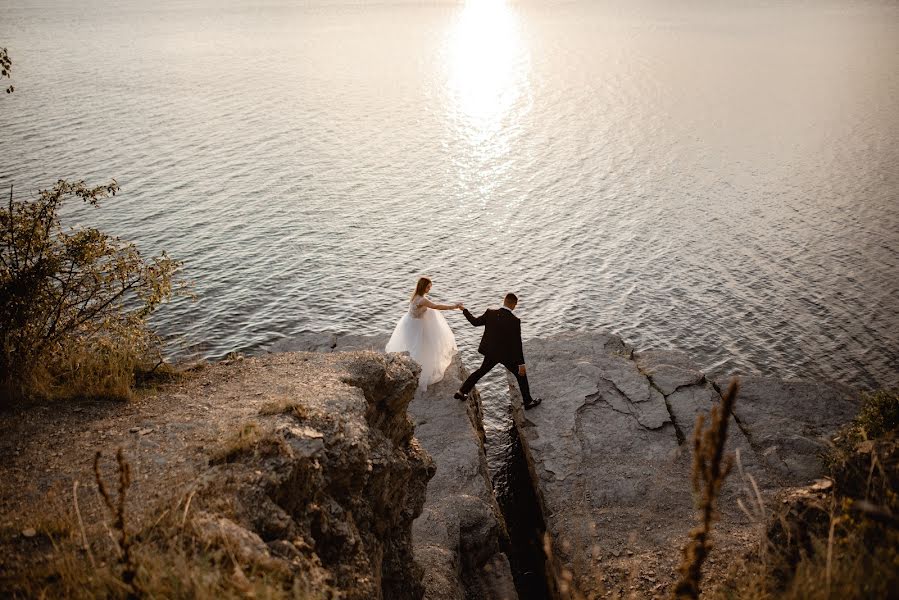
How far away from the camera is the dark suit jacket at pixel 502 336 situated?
14125 mm

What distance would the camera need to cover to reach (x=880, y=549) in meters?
4.63

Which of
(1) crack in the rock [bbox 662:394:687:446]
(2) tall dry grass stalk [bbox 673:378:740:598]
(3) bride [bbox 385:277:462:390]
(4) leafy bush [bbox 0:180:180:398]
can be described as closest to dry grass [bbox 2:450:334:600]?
(2) tall dry grass stalk [bbox 673:378:740:598]

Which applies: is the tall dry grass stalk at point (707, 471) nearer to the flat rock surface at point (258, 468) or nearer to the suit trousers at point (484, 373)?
the flat rock surface at point (258, 468)

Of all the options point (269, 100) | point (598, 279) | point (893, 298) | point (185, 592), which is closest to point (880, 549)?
point (185, 592)

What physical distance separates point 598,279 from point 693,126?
77.6 ft

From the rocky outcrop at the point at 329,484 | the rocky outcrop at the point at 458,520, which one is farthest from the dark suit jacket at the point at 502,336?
the rocky outcrop at the point at 329,484

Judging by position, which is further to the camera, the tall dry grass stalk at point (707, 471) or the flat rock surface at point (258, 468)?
the flat rock surface at point (258, 468)

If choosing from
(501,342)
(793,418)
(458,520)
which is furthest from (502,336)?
(793,418)

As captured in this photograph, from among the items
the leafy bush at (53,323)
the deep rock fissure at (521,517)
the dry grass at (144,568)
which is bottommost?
the deep rock fissure at (521,517)

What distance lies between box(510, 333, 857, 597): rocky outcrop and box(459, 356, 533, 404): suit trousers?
0.49 m

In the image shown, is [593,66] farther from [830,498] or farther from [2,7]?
[2,7]

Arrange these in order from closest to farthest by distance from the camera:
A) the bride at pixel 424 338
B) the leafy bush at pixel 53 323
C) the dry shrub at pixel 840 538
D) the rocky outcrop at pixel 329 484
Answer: the dry shrub at pixel 840 538 < the rocky outcrop at pixel 329 484 < the leafy bush at pixel 53 323 < the bride at pixel 424 338

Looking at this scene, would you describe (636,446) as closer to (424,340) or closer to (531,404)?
(531,404)

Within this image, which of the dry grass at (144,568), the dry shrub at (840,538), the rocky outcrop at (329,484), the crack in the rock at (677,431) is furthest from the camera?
the crack in the rock at (677,431)
